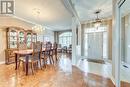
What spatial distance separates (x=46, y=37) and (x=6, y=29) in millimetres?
4556

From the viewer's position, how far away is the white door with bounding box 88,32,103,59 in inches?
278

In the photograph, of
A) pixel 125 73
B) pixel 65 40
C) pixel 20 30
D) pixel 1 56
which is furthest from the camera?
pixel 65 40

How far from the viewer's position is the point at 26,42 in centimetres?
653

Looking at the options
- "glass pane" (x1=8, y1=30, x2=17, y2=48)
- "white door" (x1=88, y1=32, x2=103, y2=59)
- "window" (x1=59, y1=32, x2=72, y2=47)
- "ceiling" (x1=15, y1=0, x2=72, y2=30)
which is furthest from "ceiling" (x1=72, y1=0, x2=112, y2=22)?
"window" (x1=59, y1=32, x2=72, y2=47)

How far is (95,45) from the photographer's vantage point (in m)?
7.28

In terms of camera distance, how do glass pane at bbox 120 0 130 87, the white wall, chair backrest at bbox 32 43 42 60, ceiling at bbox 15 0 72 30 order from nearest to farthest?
1. glass pane at bbox 120 0 130 87
2. the white wall
3. chair backrest at bbox 32 43 42 60
4. ceiling at bbox 15 0 72 30

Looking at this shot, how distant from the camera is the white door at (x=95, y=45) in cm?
706

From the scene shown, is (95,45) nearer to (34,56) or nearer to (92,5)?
(92,5)

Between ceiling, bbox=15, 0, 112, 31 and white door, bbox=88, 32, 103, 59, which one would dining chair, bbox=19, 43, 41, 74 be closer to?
ceiling, bbox=15, 0, 112, 31

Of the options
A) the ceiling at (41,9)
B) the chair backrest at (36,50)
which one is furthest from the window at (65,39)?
the chair backrest at (36,50)

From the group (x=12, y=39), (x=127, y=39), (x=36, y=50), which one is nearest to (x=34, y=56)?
(x=36, y=50)

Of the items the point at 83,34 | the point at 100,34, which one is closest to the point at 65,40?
the point at 83,34

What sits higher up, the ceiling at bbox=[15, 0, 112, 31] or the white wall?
the ceiling at bbox=[15, 0, 112, 31]

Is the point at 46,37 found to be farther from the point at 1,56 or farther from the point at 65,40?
the point at 1,56
